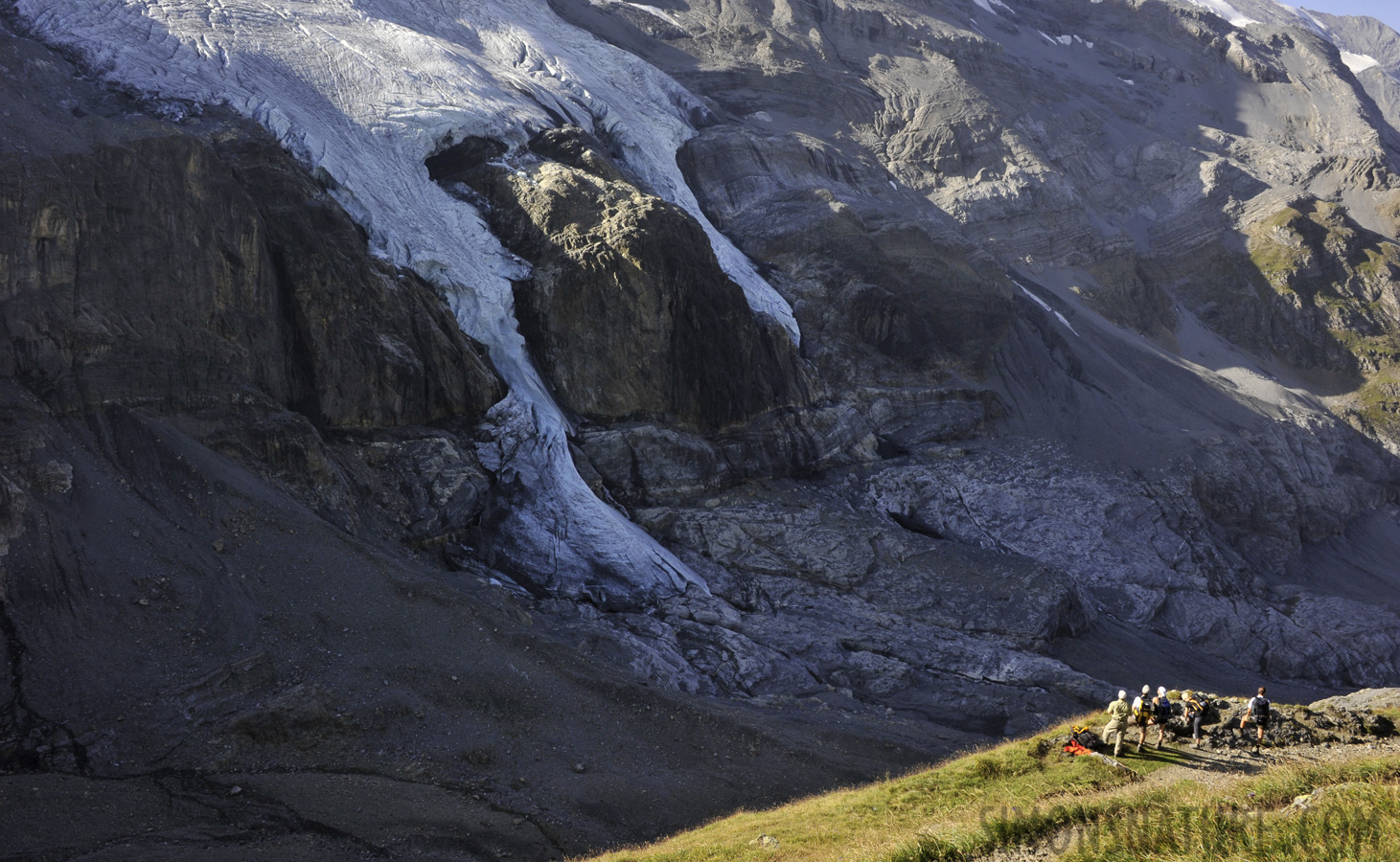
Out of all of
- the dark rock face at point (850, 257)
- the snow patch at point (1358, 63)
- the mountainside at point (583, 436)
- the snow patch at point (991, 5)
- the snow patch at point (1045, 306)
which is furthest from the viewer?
the snow patch at point (1358, 63)

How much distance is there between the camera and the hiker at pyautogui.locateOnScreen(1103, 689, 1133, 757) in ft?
53.5

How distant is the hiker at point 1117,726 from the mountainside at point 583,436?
26.6ft

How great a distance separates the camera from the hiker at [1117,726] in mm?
16297

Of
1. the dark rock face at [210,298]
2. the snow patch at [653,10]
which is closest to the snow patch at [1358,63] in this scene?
the snow patch at [653,10]

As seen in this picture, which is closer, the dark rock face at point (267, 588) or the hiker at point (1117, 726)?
the hiker at point (1117, 726)

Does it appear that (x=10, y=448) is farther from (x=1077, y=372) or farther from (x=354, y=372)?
(x=1077, y=372)

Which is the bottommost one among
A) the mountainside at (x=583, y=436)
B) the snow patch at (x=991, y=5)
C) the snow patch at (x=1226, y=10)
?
the mountainside at (x=583, y=436)

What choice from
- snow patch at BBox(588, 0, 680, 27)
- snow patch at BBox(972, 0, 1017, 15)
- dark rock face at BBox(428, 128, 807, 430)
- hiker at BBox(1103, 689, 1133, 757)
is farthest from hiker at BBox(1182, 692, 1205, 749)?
snow patch at BBox(972, 0, 1017, 15)

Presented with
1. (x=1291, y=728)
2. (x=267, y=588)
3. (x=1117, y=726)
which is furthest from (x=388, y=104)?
(x=1291, y=728)

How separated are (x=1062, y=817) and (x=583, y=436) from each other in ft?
93.3

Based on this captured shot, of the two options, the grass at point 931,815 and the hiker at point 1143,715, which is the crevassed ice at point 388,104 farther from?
the hiker at point 1143,715

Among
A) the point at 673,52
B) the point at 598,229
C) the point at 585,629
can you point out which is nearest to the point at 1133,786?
the point at 585,629

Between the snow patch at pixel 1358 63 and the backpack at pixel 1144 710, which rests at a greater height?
the snow patch at pixel 1358 63

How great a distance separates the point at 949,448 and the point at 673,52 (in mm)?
43834
